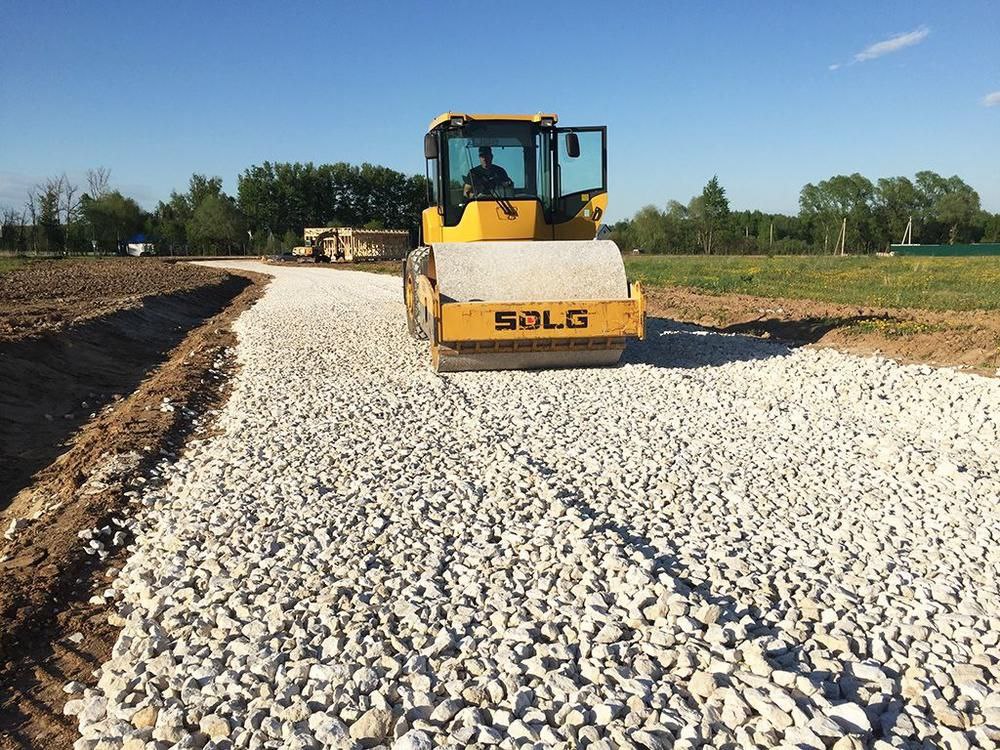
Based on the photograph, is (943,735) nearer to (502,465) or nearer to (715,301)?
(502,465)

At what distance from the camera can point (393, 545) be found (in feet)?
14.9

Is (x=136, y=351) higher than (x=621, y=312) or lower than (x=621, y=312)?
lower

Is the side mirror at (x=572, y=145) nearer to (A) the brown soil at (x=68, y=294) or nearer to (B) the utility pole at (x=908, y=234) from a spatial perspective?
(A) the brown soil at (x=68, y=294)

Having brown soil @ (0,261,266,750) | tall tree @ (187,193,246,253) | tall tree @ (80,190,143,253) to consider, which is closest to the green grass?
brown soil @ (0,261,266,750)

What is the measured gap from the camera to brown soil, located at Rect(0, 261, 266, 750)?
354 cm

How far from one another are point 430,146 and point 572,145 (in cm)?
213

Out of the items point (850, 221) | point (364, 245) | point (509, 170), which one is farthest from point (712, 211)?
point (509, 170)

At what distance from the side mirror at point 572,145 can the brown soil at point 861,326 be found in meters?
5.54

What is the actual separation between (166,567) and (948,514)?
5.03 meters

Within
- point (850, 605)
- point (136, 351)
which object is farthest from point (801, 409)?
point (136, 351)

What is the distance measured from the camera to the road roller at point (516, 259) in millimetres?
9438

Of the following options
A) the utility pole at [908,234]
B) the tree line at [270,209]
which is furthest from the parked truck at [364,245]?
the utility pole at [908,234]

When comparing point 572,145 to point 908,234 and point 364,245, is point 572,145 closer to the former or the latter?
point 364,245

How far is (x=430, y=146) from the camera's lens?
436 inches
